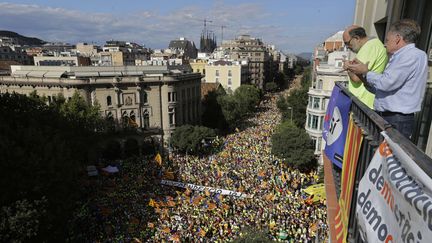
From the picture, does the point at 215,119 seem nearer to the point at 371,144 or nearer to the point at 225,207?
the point at 225,207

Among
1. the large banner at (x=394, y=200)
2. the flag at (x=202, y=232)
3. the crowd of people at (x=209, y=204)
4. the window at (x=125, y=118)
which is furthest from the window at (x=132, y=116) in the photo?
the large banner at (x=394, y=200)

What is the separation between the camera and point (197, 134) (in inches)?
1355

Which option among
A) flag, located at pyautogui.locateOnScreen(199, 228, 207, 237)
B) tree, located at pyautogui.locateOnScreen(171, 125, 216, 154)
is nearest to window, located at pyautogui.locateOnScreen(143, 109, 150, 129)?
tree, located at pyautogui.locateOnScreen(171, 125, 216, 154)

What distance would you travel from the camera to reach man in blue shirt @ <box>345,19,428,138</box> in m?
3.70

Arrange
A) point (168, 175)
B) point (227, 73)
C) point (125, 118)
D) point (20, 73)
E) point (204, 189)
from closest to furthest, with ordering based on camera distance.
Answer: point (204, 189) → point (168, 175) → point (125, 118) → point (20, 73) → point (227, 73)

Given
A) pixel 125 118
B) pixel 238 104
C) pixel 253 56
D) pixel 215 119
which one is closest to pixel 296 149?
pixel 125 118

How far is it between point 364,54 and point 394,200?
328 cm

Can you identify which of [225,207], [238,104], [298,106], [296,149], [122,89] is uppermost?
[122,89]

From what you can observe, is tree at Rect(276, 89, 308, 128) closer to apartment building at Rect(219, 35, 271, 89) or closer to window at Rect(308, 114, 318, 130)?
window at Rect(308, 114, 318, 130)

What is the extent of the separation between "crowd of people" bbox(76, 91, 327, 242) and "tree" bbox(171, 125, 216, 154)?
11.4 feet

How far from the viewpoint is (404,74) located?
3.74 meters

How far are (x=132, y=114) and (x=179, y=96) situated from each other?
7.11 metres

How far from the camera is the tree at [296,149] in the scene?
27.9 m

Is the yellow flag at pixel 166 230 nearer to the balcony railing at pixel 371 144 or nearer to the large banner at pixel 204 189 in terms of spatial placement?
the large banner at pixel 204 189
